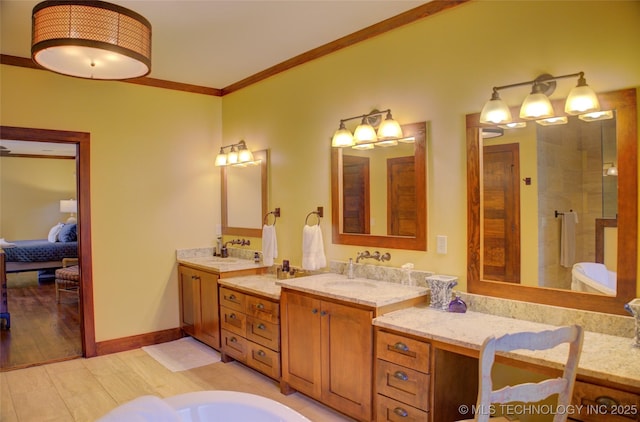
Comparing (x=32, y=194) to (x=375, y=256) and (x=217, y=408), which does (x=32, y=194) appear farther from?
(x=217, y=408)

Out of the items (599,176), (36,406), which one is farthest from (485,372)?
(36,406)

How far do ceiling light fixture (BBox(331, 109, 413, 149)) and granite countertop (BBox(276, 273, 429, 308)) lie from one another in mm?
1028

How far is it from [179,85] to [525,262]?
3.84 metres

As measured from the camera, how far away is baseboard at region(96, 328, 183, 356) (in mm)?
4156

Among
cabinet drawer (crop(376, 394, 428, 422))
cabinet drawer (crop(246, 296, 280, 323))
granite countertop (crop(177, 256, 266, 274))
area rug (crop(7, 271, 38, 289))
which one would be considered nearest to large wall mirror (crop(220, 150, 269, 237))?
granite countertop (crop(177, 256, 266, 274))

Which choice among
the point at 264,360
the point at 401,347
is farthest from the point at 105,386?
the point at 401,347

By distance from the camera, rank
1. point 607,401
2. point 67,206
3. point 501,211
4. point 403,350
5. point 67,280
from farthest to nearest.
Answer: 1. point 67,206
2. point 67,280
3. point 501,211
4. point 403,350
5. point 607,401

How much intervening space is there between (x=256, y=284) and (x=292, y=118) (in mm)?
1551

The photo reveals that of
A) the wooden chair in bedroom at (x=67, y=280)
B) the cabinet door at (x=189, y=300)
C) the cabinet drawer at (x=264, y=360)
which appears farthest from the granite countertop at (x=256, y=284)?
the wooden chair in bedroom at (x=67, y=280)

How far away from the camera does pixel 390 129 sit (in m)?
2.97

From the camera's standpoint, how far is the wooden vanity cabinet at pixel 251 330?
10.8 ft

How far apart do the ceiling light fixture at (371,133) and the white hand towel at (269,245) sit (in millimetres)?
1044

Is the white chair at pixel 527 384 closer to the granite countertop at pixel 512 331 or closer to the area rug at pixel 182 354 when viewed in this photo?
the granite countertop at pixel 512 331

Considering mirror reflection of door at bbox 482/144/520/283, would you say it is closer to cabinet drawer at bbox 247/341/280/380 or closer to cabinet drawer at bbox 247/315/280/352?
cabinet drawer at bbox 247/315/280/352
